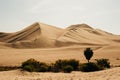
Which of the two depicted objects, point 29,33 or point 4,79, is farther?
point 29,33

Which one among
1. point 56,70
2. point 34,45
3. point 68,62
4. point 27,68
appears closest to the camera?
point 27,68

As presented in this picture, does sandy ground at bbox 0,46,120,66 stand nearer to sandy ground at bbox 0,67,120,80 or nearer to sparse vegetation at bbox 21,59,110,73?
sparse vegetation at bbox 21,59,110,73

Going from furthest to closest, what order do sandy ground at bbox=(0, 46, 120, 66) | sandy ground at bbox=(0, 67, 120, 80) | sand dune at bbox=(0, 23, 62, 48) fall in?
sand dune at bbox=(0, 23, 62, 48) < sandy ground at bbox=(0, 46, 120, 66) < sandy ground at bbox=(0, 67, 120, 80)

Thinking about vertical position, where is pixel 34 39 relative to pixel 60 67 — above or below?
above

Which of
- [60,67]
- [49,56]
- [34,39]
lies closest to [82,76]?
[60,67]

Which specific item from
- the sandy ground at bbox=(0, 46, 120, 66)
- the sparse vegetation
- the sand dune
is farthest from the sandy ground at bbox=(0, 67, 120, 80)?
the sand dune

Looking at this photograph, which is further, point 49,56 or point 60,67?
point 49,56

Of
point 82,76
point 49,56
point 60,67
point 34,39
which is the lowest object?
point 82,76

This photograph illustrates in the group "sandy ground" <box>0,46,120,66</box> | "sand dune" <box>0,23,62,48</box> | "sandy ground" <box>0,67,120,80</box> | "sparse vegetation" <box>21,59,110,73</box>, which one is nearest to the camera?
"sandy ground" <box>0,67,120,80</box>

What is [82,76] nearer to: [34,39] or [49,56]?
[49,56]

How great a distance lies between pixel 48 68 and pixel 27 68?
5.00 meters

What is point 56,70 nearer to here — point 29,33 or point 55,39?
point 55,39

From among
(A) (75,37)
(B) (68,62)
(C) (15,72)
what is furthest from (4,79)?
(A) (75,37)

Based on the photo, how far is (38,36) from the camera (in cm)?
11619
